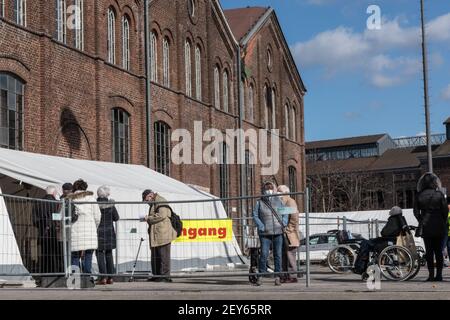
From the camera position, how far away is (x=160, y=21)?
104 feet

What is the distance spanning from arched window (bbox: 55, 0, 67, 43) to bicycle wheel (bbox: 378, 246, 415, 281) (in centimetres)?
1441

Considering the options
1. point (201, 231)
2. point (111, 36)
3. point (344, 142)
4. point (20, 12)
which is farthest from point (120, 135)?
point (344, 142)

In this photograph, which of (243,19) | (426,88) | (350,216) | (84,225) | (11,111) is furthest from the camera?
(243,19)

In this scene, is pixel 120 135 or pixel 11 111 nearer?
pixel 11 111

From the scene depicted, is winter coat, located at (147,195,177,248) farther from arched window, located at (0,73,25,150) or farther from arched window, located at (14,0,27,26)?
arched window, located at (14,0,27,26)

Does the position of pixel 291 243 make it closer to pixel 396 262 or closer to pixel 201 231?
pixel 396 262

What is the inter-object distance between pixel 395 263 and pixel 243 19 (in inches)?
1283

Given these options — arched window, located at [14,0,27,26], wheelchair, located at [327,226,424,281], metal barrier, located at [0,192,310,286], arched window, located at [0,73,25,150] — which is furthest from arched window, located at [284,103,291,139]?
wheelchair, located at [327,226,424,281]

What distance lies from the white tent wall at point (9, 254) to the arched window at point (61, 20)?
11.8 m

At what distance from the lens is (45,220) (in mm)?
13648

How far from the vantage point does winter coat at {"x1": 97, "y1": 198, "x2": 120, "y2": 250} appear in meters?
14.0

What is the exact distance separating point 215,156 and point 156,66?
638 centimetres

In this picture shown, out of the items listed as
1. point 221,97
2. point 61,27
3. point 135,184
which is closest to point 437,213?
point 135,184

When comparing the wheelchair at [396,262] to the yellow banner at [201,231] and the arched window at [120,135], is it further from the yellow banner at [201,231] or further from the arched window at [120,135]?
the arched window at [120,135]
